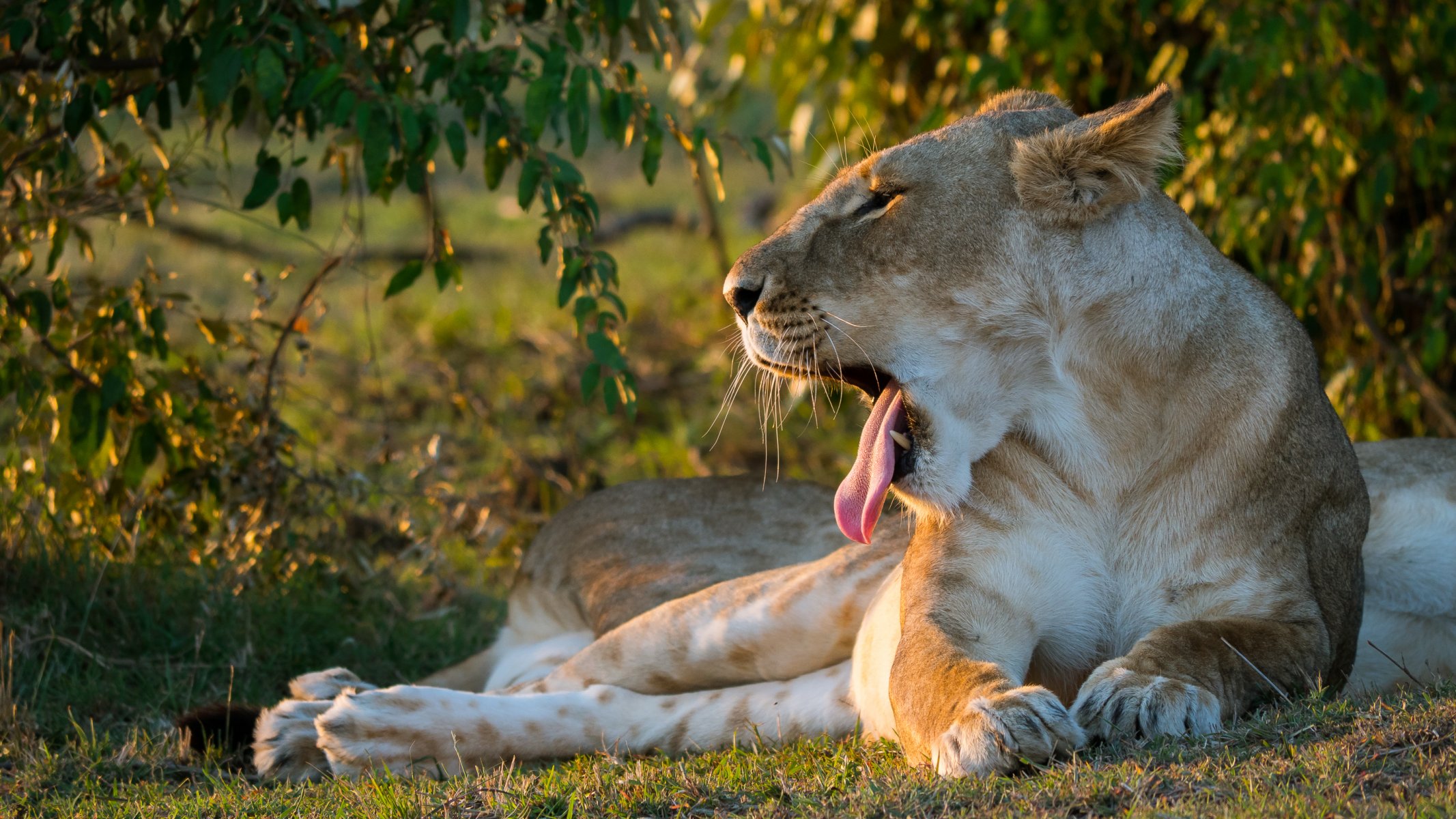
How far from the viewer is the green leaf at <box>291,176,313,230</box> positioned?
152 inches

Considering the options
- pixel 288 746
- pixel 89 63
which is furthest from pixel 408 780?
pixel 89 63

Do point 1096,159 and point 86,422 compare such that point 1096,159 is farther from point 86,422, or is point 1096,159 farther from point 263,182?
point 86,422

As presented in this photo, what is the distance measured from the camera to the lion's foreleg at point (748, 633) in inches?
138

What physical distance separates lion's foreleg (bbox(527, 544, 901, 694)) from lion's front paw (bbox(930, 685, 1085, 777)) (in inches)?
44.5

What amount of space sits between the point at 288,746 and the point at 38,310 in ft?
4.77

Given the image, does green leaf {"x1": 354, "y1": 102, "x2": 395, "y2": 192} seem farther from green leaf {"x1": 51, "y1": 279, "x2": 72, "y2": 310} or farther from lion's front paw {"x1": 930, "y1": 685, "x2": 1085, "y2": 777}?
lion's front paw {"x1": 930, "y1": 685, "x2": 1085, "y2": 777}

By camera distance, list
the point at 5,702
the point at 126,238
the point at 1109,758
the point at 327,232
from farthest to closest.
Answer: the point at 327,232 < the point at 126,238 < the point at 5,702 < the point at 1109,758

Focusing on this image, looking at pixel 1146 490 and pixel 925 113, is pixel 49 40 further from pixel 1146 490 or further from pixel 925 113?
pixel 925 113

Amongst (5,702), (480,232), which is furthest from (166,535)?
(480,232)

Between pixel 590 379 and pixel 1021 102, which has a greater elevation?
pixel 1021 102

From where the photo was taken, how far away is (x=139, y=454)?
4176 millimetres

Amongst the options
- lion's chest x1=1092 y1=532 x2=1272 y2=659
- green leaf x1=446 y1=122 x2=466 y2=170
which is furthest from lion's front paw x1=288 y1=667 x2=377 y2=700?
lion's chest x1=1092 y1=532 x2=1272 y2=659

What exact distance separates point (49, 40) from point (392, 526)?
6.95ft

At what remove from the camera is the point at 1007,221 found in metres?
2.86
